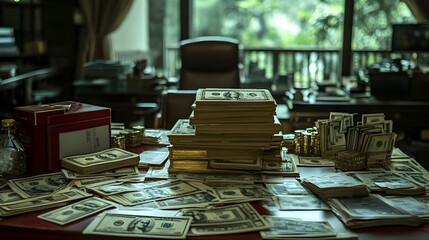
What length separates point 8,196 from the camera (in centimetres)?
152

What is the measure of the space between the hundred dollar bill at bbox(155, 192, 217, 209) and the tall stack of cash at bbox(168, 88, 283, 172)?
0.71 ft

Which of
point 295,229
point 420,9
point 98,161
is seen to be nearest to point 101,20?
point 420,9

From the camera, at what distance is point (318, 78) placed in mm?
5863

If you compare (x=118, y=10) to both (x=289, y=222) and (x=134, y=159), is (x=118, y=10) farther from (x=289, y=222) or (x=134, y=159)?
(x=289, y=222)

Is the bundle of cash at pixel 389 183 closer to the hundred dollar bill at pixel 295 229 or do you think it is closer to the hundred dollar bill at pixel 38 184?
the hundred dollar bill at pixel 295 229

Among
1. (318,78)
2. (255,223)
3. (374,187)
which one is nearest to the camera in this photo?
(255,223)

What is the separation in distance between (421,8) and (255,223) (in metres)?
4.10

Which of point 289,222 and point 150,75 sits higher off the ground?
point 150,75

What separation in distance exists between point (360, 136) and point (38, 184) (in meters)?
1.15

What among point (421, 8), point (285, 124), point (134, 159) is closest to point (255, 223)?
point (134, 159)

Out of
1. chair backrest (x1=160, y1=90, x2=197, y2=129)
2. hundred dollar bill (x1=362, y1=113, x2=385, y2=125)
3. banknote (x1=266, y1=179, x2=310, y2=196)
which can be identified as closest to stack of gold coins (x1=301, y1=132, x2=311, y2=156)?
hundred dollar bill (x1=362, y1=113, x2=385, y2=125)

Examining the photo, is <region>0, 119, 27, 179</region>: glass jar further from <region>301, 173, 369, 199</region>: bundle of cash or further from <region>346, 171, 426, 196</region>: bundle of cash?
<region>346, 171, 426, 196</region>: bundle of cash

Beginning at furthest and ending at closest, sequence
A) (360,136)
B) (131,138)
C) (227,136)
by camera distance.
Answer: (131,138) → (360,136) → (227,136)

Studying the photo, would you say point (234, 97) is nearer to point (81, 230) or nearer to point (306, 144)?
point (306, 144)
